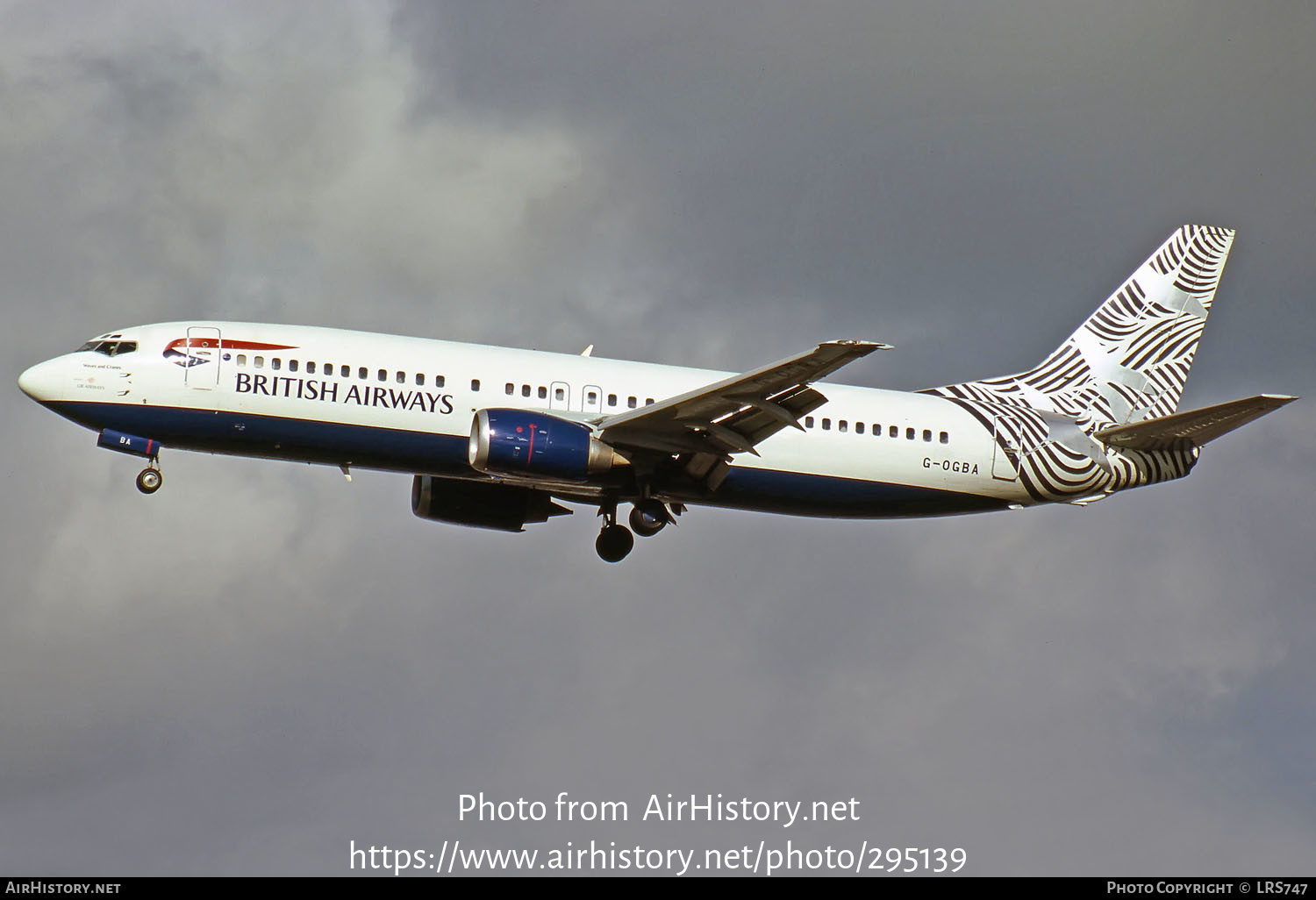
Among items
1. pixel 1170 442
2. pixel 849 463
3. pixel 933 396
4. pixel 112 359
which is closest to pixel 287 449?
pixel 112 359

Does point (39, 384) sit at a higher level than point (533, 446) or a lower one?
higher

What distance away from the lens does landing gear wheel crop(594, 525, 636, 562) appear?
4922 centimetres

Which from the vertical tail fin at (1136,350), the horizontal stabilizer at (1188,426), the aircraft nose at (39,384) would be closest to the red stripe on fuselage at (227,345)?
the aircraft nose at (39,384)

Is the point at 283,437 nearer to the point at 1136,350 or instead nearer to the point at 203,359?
the point at 203,359

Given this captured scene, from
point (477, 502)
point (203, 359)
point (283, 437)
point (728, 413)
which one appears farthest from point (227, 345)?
point (728, 413)

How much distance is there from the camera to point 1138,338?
54531mm

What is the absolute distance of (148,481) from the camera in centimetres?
4481

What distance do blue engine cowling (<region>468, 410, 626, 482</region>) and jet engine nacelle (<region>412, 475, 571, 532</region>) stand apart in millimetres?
5712

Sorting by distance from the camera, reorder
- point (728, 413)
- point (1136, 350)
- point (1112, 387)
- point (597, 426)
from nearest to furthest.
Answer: point (728, 413), point (597, 426), point (1112, 387), point (1136, 350)

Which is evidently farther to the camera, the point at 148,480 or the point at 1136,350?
the point at 1136,350

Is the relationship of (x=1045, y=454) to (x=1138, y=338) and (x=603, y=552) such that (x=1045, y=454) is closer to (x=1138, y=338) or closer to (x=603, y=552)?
(x=1138, y=338)

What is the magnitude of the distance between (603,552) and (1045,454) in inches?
484

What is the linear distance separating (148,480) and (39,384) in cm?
349

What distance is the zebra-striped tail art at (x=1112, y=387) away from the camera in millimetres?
48938
